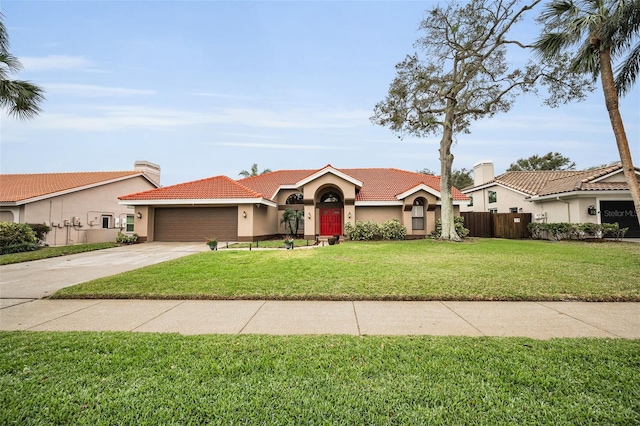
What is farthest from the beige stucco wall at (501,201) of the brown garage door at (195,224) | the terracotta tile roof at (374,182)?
the brown garage door at (195,224)

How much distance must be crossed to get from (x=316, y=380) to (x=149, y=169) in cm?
2876

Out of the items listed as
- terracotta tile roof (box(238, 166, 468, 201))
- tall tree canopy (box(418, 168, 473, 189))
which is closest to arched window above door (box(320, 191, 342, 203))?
terracotta tile roof (box(238, 166, 468, 201))

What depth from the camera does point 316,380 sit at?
2.75 meters

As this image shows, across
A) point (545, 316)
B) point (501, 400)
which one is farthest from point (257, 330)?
point (545, 316)

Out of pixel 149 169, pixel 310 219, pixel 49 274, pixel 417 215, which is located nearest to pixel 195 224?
pixel 310 219

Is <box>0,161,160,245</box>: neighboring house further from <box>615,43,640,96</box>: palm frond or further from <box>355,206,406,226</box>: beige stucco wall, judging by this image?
<box>615,43,640,96</box>: palm frond

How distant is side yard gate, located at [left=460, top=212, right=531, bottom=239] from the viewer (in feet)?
68.3

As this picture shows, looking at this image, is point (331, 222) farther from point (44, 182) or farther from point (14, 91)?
point (44, 182)

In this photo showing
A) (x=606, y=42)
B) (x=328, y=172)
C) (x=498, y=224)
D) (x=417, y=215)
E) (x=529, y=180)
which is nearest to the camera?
(x=606, y=42)

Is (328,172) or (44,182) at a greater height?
(328,172)

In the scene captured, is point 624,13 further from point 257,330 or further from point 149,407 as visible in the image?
point 149,407

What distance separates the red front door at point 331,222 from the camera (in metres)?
20.6

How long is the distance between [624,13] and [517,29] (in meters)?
10.7

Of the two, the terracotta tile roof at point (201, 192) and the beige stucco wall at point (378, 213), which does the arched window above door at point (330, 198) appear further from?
the terracotta tile roof at point (201, 192)
